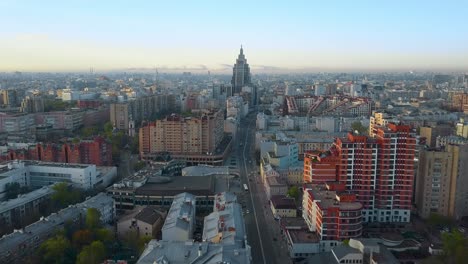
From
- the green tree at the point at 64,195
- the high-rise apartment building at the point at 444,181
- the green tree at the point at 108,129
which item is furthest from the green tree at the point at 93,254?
the green tree at the point at 108,129

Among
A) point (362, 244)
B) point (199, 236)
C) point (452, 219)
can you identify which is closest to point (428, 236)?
point (452, 219)

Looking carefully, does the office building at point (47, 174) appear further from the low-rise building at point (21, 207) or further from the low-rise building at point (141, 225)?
the low-rise building at point (141, 225)

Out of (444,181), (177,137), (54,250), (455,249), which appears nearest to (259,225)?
(455,249)

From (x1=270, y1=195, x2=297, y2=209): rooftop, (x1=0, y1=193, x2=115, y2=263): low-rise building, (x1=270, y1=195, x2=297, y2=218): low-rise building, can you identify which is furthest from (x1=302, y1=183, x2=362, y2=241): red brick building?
(x1=0, y1=193, x2=115, y2=263): low-rise building

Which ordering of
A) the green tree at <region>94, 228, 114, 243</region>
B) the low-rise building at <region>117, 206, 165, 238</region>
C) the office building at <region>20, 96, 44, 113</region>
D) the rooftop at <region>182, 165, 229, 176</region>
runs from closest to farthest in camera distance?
the green tree at <region>94, 228, 114, 243</region>, the low-rise building at <region>117, 206, 165, 238</region>, the rooftop at <region>182, 165, 229, 176</region>, the office building at <region>20, 96, 44, 113</region>

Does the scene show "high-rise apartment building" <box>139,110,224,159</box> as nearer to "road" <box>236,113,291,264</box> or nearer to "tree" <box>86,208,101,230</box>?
"road" <box>236,113,291,264</box>

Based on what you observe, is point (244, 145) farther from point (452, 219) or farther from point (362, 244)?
point (362, 244)

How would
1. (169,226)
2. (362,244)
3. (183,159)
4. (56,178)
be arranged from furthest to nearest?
(183,159), (56,178), (169,226), (362,244)

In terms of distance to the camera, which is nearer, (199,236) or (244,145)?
(199,236)
